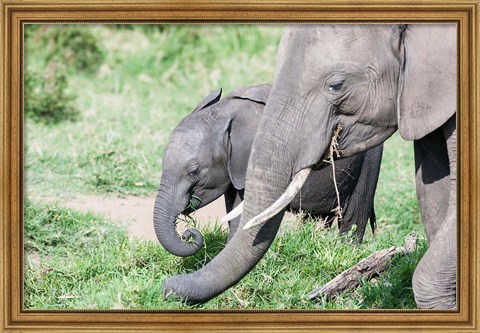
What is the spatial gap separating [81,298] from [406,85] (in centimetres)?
203

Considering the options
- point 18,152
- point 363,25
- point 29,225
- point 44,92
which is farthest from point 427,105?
point 44,92

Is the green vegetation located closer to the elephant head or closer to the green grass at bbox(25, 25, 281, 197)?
the green grass at bbox(25, 25, 281, 197)

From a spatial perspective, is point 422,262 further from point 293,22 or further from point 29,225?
point 29,225

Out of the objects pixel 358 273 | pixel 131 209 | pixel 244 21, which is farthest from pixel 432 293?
pixel 131 209

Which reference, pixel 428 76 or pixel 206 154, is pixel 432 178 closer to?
pixel 428 76

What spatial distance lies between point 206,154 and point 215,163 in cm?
8

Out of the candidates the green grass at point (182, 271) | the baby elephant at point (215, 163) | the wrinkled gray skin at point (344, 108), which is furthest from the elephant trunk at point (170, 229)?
the wrinkled gray skin at point (344, 108)

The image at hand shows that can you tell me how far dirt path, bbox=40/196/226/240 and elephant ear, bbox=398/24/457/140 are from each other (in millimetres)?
2741

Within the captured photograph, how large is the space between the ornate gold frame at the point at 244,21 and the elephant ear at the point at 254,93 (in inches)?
63.8

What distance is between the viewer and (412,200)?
7.46 m

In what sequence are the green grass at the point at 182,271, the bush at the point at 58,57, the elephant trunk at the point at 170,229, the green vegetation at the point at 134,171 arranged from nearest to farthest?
the green grass at the point at 182,271
the green vegetation at the point at 134,171
the elephant trunk at the point at 170,229
the bush at the point at 58,57

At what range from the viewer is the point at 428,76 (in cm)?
413

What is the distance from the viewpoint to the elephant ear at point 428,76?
4.13 meters

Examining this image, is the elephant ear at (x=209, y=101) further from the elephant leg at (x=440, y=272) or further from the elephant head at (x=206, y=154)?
the elephant leg at (x=440, y=272)
